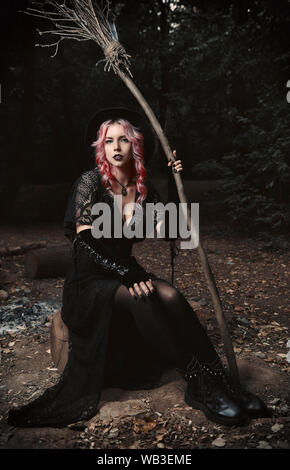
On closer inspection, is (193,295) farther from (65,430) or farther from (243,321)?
(65,430)

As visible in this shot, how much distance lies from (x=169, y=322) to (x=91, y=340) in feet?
1.92

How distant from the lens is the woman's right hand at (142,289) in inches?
116

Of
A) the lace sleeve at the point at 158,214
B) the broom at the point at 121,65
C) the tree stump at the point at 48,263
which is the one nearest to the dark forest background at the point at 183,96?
the lace sleeve at the point at 158,214

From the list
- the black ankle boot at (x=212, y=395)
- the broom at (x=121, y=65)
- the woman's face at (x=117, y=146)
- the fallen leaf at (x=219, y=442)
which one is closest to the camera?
the fallen leaf at (x=219, y=442)

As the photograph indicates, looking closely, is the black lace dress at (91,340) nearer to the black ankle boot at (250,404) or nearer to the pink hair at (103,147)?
the pink hair at (103,147)

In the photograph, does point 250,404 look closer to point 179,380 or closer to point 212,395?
point 212,395

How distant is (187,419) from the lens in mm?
2973

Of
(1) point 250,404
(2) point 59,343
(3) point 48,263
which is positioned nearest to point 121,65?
(2) point 59,343

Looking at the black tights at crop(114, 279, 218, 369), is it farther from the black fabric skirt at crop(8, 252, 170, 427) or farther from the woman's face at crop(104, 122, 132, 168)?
the woman's face at crop(104, 122, 132, 168)

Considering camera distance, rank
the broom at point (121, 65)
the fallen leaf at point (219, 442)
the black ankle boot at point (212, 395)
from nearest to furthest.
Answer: the fallen leaf at point (219, 442)
the black ankle boot at point (212, 395)
the broom at point (121, 65)

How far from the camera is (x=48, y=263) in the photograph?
6.76 meters

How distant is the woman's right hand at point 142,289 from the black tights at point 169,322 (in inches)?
1.6

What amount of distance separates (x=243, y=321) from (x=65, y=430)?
8.59 ft

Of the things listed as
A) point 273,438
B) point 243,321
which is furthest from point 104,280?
point 243,321
